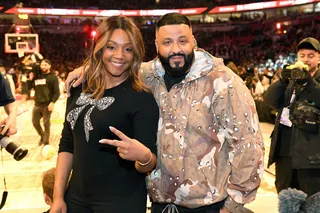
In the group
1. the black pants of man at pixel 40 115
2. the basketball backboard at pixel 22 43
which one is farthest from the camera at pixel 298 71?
the basketball backboard at pixel 22 43

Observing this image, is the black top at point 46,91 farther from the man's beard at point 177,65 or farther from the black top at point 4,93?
the man's beard at point 177,65

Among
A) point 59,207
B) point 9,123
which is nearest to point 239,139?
point 59,207

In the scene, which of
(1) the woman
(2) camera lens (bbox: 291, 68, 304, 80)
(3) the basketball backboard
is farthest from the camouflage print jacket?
(3) the basketball backboard

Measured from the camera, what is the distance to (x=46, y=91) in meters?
7.09

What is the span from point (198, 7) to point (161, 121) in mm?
29236

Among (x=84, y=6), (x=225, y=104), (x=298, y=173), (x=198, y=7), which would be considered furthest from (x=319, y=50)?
(x=84, y=6)

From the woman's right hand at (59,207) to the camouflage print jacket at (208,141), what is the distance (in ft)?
1.26

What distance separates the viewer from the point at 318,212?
1612mm

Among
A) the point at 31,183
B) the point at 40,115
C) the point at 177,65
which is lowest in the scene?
the point at 31,183

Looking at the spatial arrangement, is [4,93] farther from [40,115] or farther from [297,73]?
[40,115]

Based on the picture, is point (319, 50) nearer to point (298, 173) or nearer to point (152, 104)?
point (298, 173)

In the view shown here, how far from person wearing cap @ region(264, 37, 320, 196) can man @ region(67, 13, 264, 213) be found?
4.56 ft

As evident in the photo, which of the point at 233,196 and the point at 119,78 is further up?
the point at 119,78

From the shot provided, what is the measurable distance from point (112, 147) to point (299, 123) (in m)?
1.84
